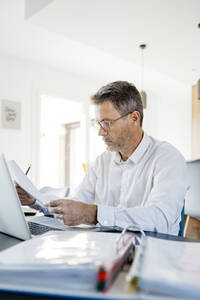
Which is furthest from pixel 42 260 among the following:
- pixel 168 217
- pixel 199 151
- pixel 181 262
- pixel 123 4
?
pixel 199 151

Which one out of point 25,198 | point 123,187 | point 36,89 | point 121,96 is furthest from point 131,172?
point 36,89

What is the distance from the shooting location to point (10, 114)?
4500mm

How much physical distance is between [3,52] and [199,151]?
3.50 metres

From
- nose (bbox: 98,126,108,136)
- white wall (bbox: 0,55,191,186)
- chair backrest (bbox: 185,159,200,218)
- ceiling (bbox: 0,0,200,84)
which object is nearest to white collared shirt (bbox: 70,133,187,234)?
nose (bbox: 98,126,108,136)

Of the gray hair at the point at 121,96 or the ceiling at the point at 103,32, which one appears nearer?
the gray hair at the point at 121,96

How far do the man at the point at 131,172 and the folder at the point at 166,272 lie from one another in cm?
49

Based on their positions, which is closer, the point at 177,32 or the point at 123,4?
the point at 123,4

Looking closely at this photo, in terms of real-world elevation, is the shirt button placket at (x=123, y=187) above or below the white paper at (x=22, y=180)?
below

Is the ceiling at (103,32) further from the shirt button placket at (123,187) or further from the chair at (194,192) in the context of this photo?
the shirt button placket at (123,187)

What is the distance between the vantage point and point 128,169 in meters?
1.32

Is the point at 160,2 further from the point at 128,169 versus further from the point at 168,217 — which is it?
the point at 168,217

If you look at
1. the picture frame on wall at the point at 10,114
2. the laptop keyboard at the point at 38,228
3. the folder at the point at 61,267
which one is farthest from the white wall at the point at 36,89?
the folder at the point at 61,267

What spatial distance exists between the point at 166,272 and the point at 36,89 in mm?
Result: 4686

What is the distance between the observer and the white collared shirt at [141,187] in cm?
97
